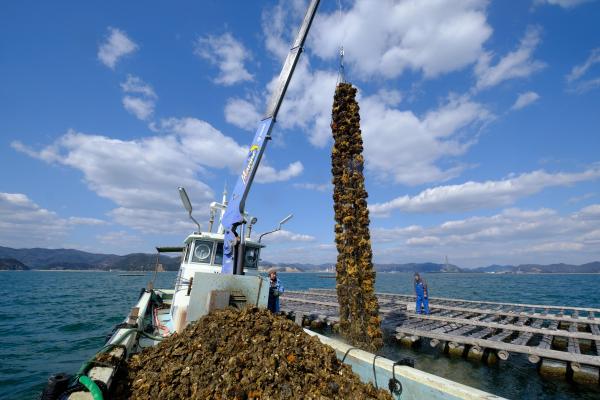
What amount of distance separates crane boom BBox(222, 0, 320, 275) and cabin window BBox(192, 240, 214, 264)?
1.52 m

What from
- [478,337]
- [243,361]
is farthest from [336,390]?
[478,337]

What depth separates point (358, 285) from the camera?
630 cm

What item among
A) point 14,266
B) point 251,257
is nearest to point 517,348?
point 251,257

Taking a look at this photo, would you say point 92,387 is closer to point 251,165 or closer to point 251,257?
point 251,165

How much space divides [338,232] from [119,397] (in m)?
4.67

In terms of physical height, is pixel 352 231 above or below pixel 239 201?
below

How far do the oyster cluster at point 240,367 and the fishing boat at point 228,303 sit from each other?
1.11 feet

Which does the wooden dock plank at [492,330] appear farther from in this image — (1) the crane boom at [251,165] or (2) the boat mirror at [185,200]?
(2) the boat mirror at [185,200]

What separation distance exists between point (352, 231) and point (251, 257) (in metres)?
4.09

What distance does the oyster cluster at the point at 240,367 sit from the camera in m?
3.53

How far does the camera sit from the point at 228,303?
550cm

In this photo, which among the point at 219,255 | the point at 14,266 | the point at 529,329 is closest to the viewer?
the point at 219,255

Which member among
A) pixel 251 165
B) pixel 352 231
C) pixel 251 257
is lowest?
pixel 251 257

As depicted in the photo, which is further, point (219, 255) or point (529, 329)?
point (529, 329)
